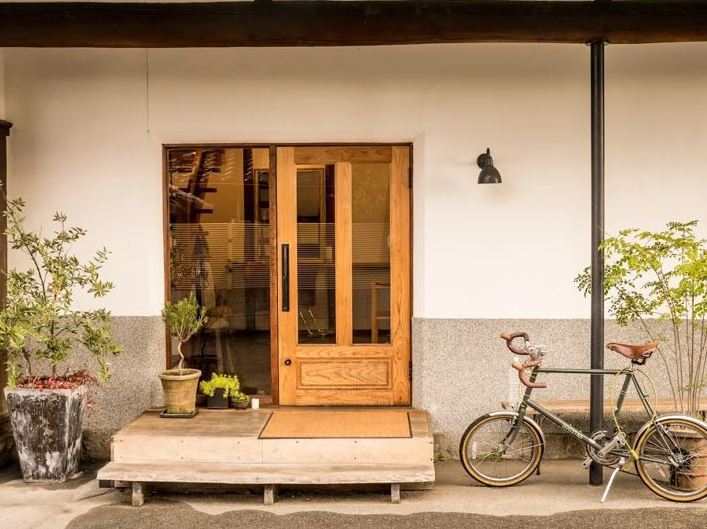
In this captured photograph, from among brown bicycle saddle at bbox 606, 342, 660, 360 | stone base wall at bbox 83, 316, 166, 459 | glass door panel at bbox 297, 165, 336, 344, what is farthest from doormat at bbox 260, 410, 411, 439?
brown bicycle saddle at bbox 606, 342, 660, 360

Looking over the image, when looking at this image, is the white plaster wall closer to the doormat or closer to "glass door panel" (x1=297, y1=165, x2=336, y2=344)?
"glass door panel" (x1=297, y1=165, x2=336, y2=344)

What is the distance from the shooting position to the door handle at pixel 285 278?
6.32m

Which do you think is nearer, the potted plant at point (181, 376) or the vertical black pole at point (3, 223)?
the potted plant at point (181, 376)

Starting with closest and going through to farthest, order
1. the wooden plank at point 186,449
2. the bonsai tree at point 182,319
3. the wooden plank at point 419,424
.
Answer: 1. the wooden plank at point 186,449
2. the wooden plank at point 419,424
3. the bonsai tree at point 182,319

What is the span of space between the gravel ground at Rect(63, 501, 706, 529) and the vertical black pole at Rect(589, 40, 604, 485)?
65cm

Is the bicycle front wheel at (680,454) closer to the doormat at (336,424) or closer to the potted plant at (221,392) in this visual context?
the doormat at (336,424)

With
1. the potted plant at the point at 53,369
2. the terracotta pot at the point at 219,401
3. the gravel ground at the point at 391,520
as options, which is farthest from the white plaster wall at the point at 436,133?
the gravel ground at the point at 391,520

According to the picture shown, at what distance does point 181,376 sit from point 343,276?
5.01 feet

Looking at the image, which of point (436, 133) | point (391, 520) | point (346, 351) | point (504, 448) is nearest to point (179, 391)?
point (346, 351)

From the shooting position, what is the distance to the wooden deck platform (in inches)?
197

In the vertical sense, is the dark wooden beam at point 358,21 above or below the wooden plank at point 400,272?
above

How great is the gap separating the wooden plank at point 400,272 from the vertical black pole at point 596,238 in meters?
1.57

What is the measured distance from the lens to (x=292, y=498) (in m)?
5.18

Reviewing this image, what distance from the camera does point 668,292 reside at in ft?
17.2
